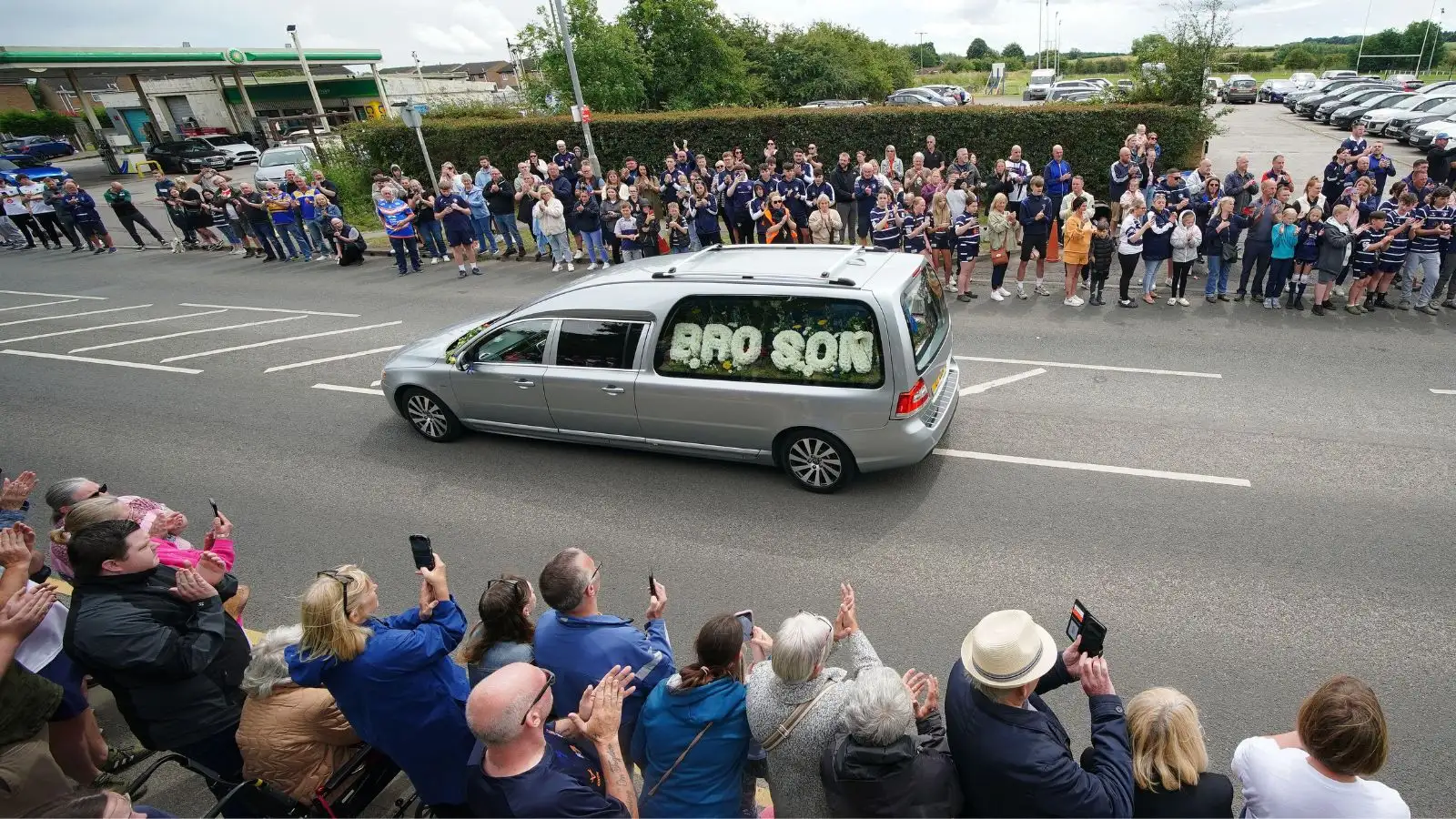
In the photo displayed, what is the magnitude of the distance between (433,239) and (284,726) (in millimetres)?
14111

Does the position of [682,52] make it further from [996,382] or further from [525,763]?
[525,763]

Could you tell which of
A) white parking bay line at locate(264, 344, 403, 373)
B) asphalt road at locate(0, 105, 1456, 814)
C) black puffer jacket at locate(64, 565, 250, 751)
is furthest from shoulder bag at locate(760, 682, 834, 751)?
white parking bay line at locate(264, 344, 403, 373)

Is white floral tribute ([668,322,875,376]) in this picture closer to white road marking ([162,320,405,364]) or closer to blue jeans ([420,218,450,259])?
white road marking ([162,320,405,364])

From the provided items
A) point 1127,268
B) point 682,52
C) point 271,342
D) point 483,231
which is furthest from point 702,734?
point 682,52

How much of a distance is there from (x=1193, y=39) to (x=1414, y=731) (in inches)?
591

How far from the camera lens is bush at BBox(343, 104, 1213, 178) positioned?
15203mm

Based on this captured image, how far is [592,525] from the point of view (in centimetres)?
623

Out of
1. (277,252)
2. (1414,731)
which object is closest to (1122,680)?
(1414,731)

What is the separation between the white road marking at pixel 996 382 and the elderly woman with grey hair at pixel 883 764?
233 inches

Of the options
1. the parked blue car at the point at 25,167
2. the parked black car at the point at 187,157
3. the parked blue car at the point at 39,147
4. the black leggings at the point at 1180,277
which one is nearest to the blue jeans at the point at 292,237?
the black leggings at the point at 1180,277

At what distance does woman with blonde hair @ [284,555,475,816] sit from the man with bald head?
2.16 feet

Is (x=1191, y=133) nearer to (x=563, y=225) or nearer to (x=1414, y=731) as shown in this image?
(x=563, y=225)

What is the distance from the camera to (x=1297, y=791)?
8.46ft

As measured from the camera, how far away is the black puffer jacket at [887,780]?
249 centimetres
